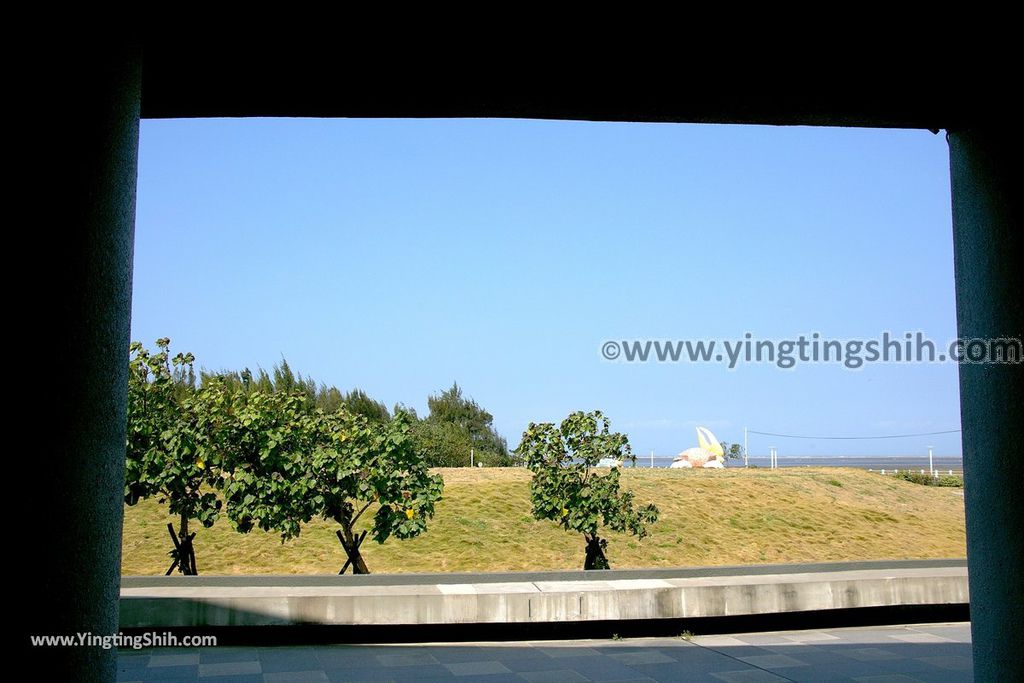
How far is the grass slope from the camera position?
13844mm

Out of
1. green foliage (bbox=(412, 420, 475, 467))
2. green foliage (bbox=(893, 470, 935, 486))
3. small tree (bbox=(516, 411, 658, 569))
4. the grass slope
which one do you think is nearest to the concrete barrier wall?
small tree (bbox=(516, 411, 658, 569))

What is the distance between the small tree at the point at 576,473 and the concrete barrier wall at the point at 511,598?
129 inches

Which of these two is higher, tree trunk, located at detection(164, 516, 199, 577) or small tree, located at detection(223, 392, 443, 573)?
small tree, located at detection(223, 392, 443, 573)

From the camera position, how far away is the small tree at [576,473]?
32.7 ft

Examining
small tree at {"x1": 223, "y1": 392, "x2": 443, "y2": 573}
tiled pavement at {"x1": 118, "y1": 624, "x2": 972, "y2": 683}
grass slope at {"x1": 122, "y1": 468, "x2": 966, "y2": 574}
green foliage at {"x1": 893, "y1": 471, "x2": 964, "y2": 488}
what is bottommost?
grass slope at {"x1": 122, "y1": 468, "x2": 966, "y2": 574}

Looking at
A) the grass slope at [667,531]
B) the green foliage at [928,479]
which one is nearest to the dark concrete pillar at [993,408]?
the grass slope at [667,531]

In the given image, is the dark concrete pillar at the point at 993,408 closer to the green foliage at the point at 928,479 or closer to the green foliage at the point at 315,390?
the green foliage at the point at 315,390

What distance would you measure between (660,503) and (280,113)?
16.4 m

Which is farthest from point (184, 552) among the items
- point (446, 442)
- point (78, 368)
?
point (446, 442)

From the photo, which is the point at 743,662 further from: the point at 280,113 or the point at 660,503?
the point at 660,503

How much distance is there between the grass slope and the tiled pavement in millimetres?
8186

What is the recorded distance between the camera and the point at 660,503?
18.5 m

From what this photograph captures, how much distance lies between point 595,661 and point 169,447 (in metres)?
5.34

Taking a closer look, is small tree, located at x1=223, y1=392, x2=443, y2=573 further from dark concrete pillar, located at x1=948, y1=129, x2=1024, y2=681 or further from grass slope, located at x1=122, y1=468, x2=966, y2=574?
dark concrete pillar, located at x1=948, y1=129, x2=1024, y2=681
